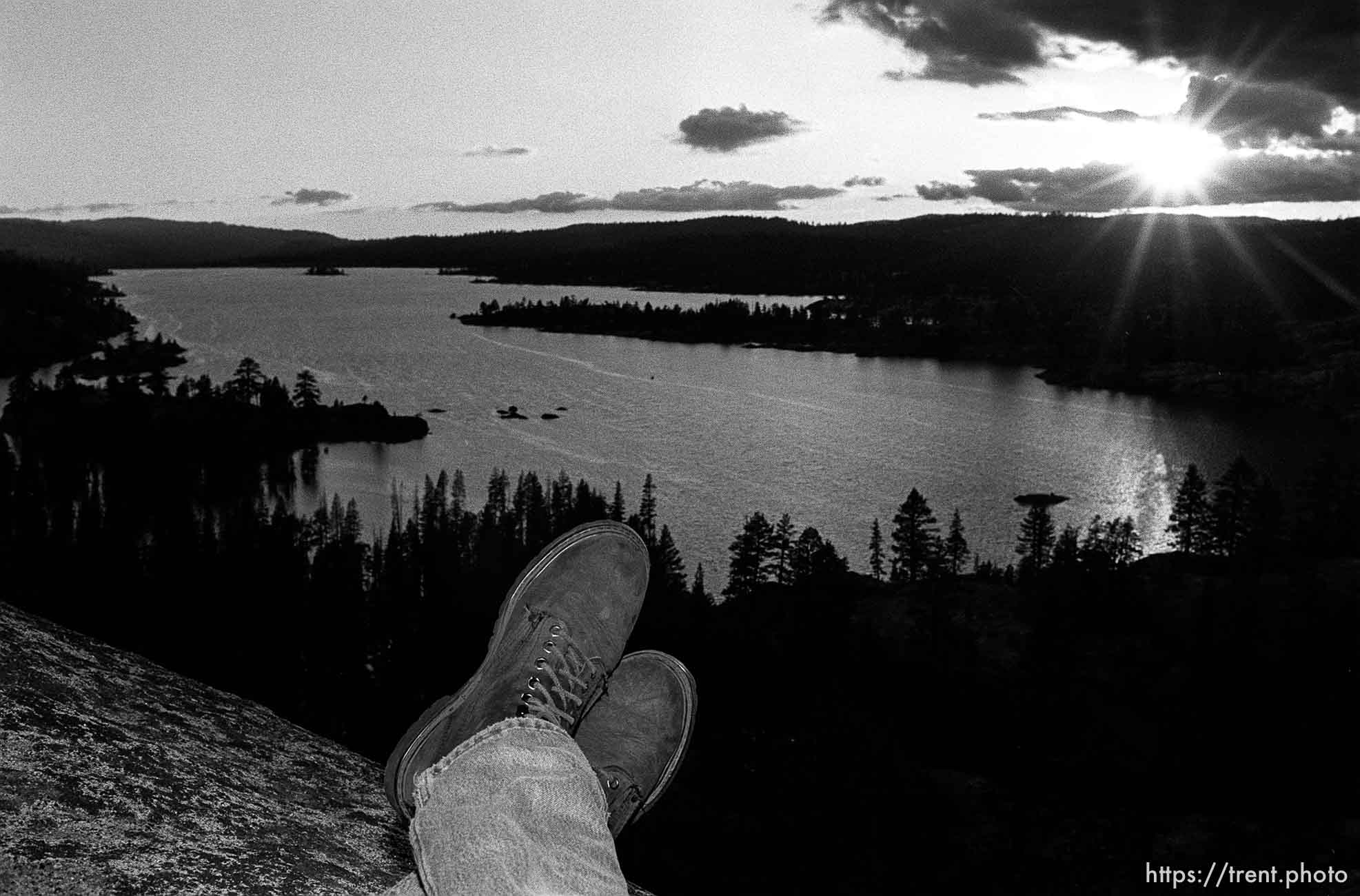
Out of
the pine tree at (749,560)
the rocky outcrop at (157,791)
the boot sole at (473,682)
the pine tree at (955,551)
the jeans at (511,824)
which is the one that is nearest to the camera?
the jeans at (511,824)

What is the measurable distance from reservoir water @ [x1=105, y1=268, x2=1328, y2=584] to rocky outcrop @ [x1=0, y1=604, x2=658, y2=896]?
5437 centimetres

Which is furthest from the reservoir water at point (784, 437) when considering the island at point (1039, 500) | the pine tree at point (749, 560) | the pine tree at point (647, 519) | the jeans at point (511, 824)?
the jeans at point (511, 824)

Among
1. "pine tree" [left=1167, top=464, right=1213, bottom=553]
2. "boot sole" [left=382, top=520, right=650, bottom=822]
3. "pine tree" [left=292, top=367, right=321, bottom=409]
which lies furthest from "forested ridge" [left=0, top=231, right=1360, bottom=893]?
"pine tree" [left=292, top=367, right=321, bottom=409]

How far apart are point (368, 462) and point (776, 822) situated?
235 ft

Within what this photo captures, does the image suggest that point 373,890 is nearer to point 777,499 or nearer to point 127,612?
point 127,612

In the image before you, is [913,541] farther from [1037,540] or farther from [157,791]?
[157,791]

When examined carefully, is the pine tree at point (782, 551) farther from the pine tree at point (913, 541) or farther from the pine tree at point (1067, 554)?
the pine tree at point (1067, 554)

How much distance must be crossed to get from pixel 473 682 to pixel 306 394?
331 ft

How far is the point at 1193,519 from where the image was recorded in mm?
63969

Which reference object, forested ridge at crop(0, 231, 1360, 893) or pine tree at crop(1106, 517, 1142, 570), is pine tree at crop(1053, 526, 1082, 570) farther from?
pine tree at crop(1106, 517, 1142, 570)

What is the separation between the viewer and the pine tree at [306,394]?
9725 cm

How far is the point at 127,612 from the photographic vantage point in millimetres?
35188

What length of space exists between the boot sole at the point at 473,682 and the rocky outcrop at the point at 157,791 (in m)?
0.26

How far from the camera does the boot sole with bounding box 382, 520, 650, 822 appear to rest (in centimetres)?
333
